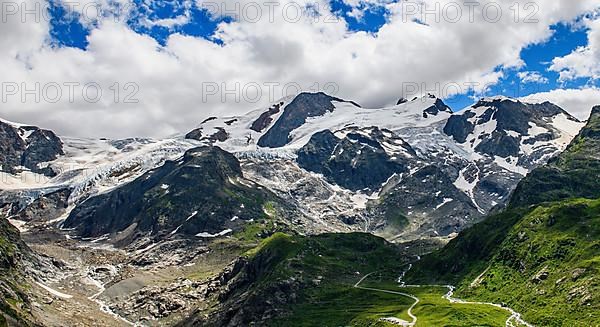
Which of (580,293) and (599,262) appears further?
(599,262)

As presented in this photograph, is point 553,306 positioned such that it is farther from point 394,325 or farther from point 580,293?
point 394,325

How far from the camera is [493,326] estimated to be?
560 feet

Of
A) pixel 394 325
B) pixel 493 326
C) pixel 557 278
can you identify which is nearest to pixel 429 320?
pixel 394 325

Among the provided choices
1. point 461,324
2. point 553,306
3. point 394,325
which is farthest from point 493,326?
point 394,325

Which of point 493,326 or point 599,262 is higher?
point 599,262

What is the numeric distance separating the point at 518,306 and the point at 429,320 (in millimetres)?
28293

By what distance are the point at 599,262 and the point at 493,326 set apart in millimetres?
46063

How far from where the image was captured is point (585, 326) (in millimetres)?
156750

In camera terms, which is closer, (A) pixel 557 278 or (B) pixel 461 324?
(B) pixel 461 324

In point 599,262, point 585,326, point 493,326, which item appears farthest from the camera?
point 599,262

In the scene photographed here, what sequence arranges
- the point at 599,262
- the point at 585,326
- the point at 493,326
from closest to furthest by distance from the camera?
the point at 585,326 → the point at 493,326 → the point at 599,262

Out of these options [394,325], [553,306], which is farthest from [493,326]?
[394,325]

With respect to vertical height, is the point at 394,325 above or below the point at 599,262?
below

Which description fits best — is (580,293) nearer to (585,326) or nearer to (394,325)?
(585,326)
